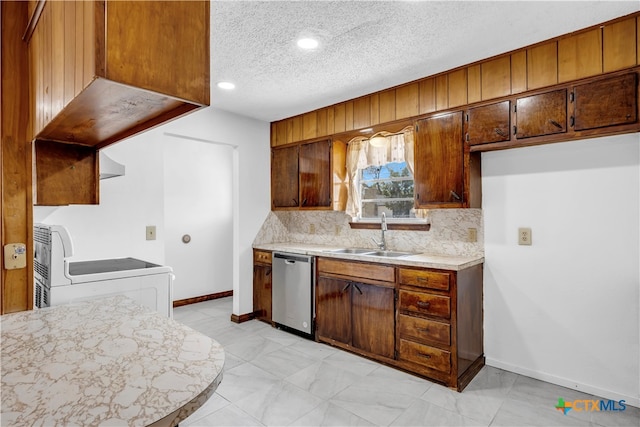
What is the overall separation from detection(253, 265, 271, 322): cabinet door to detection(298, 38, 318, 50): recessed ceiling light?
2.30 m

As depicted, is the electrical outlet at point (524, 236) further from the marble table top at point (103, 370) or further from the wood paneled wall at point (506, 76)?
the marble table top at point (103, 370)

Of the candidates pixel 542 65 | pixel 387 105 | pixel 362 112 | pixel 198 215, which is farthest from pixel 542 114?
pixel 198 215

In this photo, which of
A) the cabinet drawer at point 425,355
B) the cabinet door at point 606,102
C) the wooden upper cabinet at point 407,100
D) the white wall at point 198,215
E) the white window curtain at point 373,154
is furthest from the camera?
the white wall at point 198,215

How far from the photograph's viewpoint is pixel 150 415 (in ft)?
2.21

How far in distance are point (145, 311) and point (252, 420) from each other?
1.13 m

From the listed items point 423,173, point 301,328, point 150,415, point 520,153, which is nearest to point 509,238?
point 520,153

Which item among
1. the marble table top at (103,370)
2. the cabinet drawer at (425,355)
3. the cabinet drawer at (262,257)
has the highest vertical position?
the marble table top at (103,370)

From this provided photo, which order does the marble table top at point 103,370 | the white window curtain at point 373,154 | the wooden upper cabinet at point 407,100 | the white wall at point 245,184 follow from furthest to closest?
the white wall at point 245,184
the white window curtain at point 373,154
the wooden upper cabinet at point 407,100
the marble table top at point 103,370

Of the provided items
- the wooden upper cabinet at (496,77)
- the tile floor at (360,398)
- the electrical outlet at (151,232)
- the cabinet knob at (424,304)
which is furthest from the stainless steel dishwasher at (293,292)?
the wooden upper cabinet at (496,77)

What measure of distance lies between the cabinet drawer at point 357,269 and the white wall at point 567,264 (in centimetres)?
80

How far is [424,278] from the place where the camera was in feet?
8.47

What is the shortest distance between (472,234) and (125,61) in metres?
2.76

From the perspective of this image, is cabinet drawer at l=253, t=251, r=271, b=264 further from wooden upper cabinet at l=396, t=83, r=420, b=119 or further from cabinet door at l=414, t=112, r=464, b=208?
wooden upper cabinet at l=396, t=83, r=420, b=119

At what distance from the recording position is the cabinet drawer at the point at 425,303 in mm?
2471
